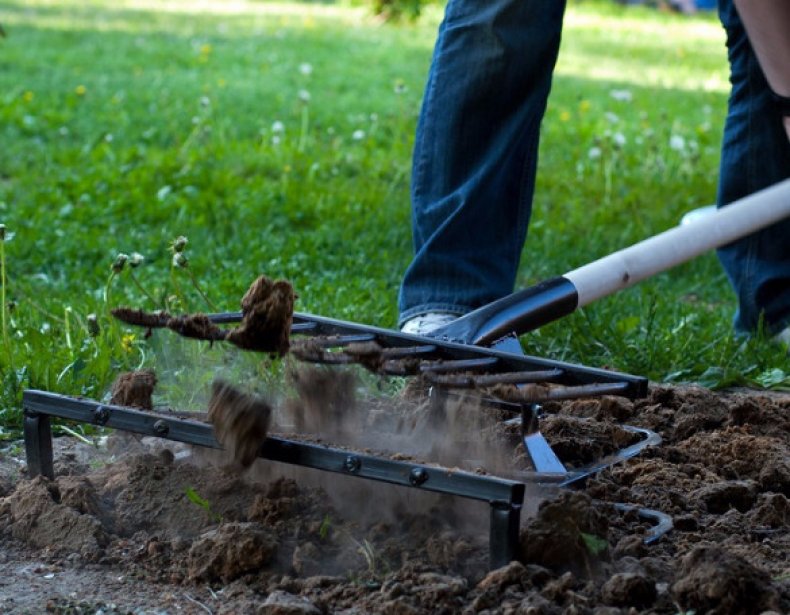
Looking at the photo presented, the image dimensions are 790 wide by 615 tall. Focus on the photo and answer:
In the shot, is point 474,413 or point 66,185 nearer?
point 474,413

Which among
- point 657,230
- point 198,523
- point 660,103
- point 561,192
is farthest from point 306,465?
point 660,103

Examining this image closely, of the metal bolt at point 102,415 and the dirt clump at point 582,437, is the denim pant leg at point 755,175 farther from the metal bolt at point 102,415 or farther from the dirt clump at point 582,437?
the metal bolt at point 102,415

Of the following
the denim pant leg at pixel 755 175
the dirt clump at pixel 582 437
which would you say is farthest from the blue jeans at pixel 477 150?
the denim pant leg at pixel 755 175

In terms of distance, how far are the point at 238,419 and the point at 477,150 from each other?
4.62ft

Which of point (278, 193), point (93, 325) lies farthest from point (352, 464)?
point (278, 193)

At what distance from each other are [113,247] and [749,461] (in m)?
2.58

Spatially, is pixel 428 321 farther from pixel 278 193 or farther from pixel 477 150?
pixel 278 193

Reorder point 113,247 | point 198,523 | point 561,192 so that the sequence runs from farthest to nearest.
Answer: point 561,192 < point 113,247 < point 198,523

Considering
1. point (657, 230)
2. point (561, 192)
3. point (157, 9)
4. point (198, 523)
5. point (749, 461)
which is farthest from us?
point (157, 9)

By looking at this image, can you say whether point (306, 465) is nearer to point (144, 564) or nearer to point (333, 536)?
point (333, 536)

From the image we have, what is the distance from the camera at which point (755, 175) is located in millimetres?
3627

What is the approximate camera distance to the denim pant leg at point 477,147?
301 cm

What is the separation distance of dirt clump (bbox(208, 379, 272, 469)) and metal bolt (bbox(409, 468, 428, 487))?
0.25 meters

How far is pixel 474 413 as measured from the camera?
7.17 feet
